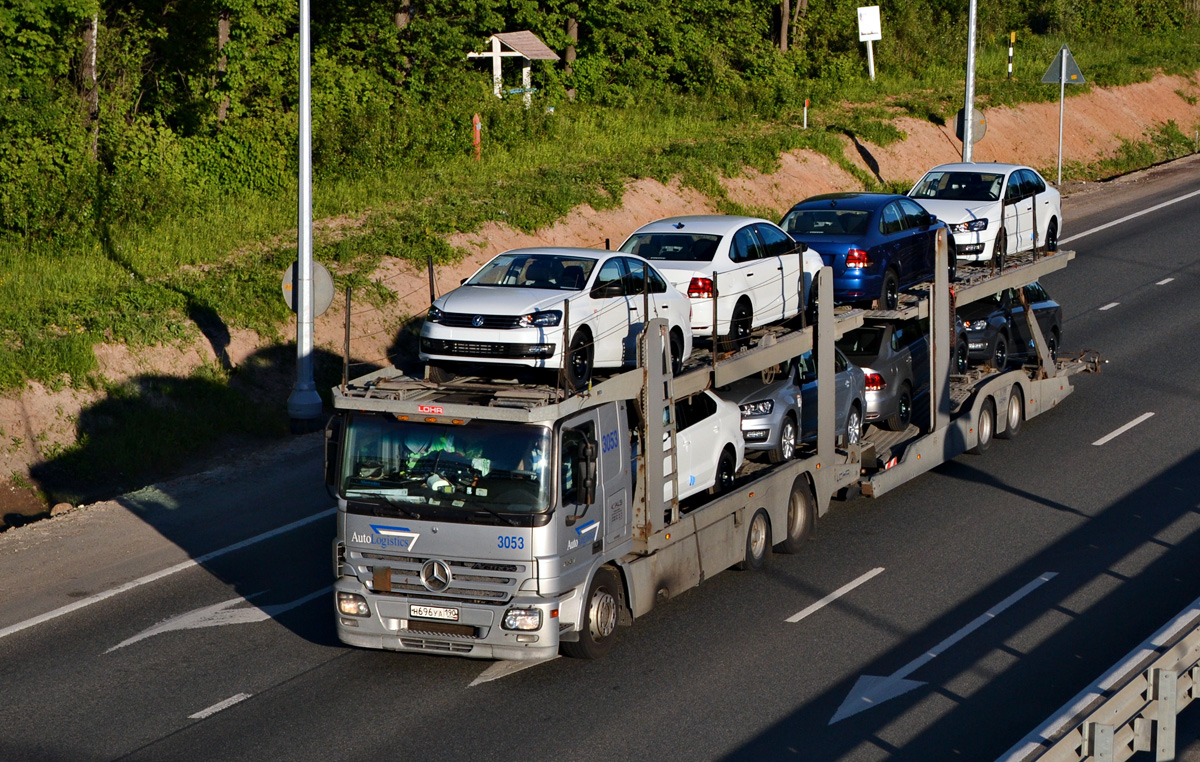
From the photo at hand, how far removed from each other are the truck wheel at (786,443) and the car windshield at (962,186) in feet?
22.5

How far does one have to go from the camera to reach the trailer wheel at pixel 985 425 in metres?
18.5

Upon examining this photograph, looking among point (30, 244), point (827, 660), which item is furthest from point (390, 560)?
point (30, 244)

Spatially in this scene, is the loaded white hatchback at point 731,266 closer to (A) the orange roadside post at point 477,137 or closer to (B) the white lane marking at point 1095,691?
(B) the white lane marking at point 1095,691

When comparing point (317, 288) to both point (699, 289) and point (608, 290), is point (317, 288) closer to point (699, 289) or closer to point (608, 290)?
point (699, 289)

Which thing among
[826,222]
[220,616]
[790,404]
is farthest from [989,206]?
[220,616]

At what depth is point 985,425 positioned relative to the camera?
18688mm

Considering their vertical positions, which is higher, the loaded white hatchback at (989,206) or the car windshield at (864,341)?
the loaded white hatchback at (989,206)

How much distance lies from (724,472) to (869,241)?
4.29 metres

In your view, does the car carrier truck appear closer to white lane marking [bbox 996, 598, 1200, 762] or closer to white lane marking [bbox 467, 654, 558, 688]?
white lane marking [bbox 467, 654, 558, 688]

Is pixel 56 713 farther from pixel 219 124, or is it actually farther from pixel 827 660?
pixel 219 124

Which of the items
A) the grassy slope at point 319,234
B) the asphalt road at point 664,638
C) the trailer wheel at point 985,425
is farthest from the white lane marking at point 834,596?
the grassy slope at point 319,234

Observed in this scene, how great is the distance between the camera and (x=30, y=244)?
960 inches

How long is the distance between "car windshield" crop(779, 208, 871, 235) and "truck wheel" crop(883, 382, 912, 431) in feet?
6.74

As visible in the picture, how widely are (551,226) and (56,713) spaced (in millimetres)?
18501
